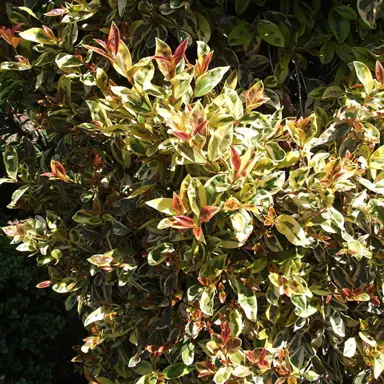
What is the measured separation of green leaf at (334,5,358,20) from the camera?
1.96m

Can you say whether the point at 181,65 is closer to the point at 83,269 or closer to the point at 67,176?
the point at 67,176

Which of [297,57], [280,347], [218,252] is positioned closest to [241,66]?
[297,57]

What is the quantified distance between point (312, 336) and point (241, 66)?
3.44 feet

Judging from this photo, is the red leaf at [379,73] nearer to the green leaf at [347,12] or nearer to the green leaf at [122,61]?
the green leaf at [347,12]

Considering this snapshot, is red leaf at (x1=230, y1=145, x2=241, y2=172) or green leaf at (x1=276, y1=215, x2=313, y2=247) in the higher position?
red leaf at (x1=230, y1=145, x2=241, y2=172)

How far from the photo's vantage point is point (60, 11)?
1.96 metres

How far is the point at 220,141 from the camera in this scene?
1665 millimetres

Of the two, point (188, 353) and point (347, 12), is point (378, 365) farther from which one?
point (347, 12)

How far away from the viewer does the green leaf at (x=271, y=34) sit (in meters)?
1.97

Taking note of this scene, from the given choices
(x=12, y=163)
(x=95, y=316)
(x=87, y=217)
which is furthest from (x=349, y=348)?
(x=12, y=163)

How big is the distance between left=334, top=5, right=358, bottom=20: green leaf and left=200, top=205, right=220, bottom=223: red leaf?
88 centimetres

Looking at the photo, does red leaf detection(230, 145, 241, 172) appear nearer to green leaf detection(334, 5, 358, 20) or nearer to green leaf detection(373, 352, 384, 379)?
green leaf detection(334, 5, 358, 20)

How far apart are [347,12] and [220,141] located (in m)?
0.73

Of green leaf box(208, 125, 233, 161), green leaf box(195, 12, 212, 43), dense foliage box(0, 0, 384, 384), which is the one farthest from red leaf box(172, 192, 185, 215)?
green leaf box(195, 12, 212, 43)
